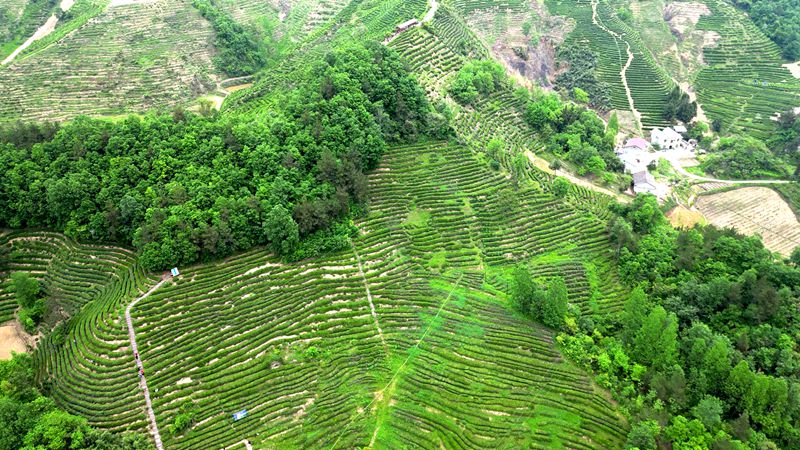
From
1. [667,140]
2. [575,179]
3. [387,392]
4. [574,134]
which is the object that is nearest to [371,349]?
[387,392]

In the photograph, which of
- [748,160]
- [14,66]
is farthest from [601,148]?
[14,66]

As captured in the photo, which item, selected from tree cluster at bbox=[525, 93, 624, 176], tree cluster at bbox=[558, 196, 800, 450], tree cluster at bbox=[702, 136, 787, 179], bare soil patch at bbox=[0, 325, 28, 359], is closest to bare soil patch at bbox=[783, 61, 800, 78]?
tree cluster at bbox=[702, 136, 787, 179]

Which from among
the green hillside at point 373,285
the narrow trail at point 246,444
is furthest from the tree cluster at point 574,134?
the narrow trail at point 246,444

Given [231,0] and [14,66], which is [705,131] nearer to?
[231,0]

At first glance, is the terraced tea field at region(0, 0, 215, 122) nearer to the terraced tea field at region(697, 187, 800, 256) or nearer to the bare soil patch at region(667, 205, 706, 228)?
the bare soil patch at region(667, 205, 706, 228)

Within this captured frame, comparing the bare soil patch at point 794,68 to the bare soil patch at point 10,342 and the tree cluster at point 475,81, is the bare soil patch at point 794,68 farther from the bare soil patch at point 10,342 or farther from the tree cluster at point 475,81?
the bare soil patch at point 10,342
